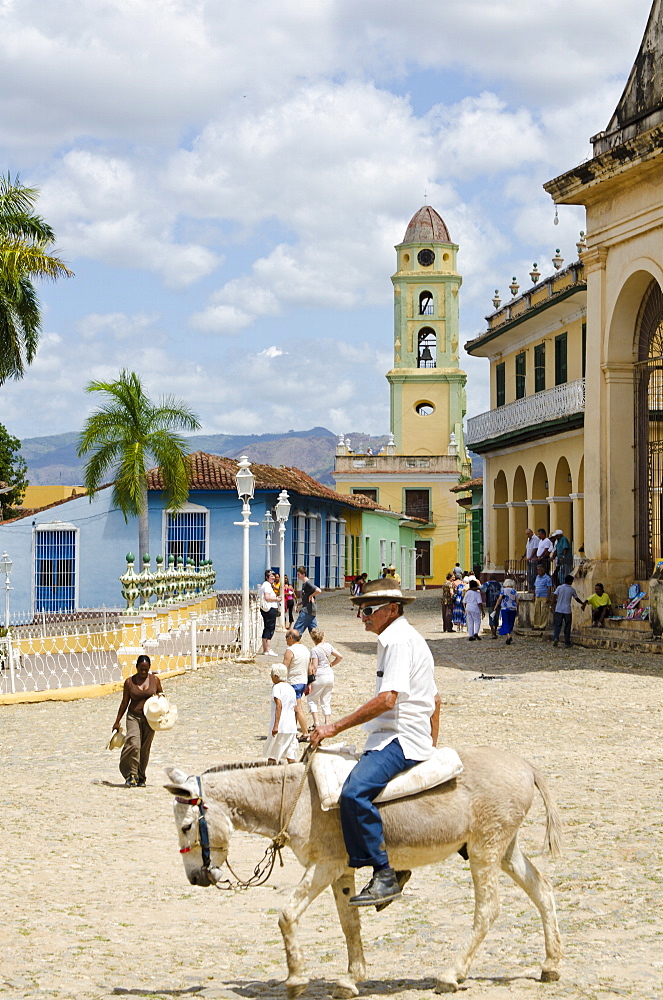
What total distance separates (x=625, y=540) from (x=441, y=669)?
4772 millimetres

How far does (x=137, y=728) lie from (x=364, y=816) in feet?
18.9

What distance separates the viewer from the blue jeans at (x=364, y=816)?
5.28 meters

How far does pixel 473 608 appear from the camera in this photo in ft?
81.9

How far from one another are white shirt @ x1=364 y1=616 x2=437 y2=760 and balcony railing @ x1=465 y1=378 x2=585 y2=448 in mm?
25003

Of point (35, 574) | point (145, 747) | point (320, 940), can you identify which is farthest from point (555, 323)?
point (320, 940)

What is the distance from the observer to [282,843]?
5.46m

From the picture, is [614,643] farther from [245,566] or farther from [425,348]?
[425,348]

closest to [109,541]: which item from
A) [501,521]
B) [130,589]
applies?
[501,521]

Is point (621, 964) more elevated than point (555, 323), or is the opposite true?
point (555, 323)

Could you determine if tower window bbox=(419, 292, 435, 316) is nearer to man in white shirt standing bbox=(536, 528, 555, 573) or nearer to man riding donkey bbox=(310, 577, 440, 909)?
man in white shirt standing bbox=(536, 528, 555, 573)

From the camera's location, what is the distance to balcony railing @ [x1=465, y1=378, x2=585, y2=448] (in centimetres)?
3106

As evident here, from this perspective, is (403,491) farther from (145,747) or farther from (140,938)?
(140,938)

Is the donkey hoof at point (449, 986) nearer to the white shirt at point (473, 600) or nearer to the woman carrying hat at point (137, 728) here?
the woman carrying hat at point (137, 728)

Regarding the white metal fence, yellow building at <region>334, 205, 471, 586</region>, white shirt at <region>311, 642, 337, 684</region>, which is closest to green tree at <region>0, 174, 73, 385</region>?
the white metal fence
